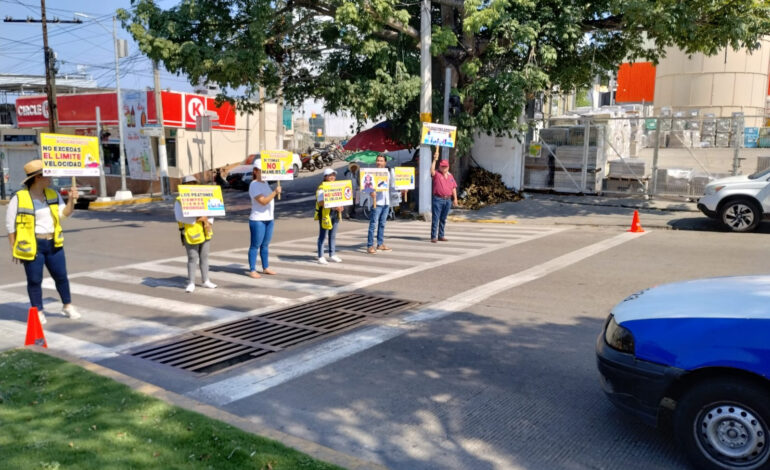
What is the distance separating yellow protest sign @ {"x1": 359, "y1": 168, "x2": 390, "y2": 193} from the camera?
39.5 feet

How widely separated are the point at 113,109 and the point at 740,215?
3002 cm

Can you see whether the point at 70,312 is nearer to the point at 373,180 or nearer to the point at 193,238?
the point at 193,238

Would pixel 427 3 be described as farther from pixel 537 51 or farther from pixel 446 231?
pixel 446 231

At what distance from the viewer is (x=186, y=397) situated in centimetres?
510

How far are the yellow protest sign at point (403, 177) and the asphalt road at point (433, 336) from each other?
1299 millimetres

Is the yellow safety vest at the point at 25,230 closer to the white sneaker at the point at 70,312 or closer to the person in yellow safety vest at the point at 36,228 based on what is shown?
the person in yellow safety vest at the point at 36,228

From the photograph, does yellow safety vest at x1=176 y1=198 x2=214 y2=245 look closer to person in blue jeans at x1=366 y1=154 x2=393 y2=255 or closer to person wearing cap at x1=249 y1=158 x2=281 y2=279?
person wearing cap at x1=249 y1=158 x2=281 y2=279

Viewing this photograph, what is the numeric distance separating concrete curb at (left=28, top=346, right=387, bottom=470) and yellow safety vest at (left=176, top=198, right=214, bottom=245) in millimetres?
3109

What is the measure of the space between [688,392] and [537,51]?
15.1m

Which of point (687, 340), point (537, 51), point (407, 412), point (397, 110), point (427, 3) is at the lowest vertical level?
point (407, 412)

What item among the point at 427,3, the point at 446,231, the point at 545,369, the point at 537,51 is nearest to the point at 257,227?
the point at 545,369

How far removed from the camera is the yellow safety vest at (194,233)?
8906 mm

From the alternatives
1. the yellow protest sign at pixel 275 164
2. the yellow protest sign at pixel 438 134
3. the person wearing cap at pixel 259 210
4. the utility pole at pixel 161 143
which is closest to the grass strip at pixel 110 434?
the person wearing cap at pixel 259 210

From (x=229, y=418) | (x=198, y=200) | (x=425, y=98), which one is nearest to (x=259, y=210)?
(x=198, y=200)
